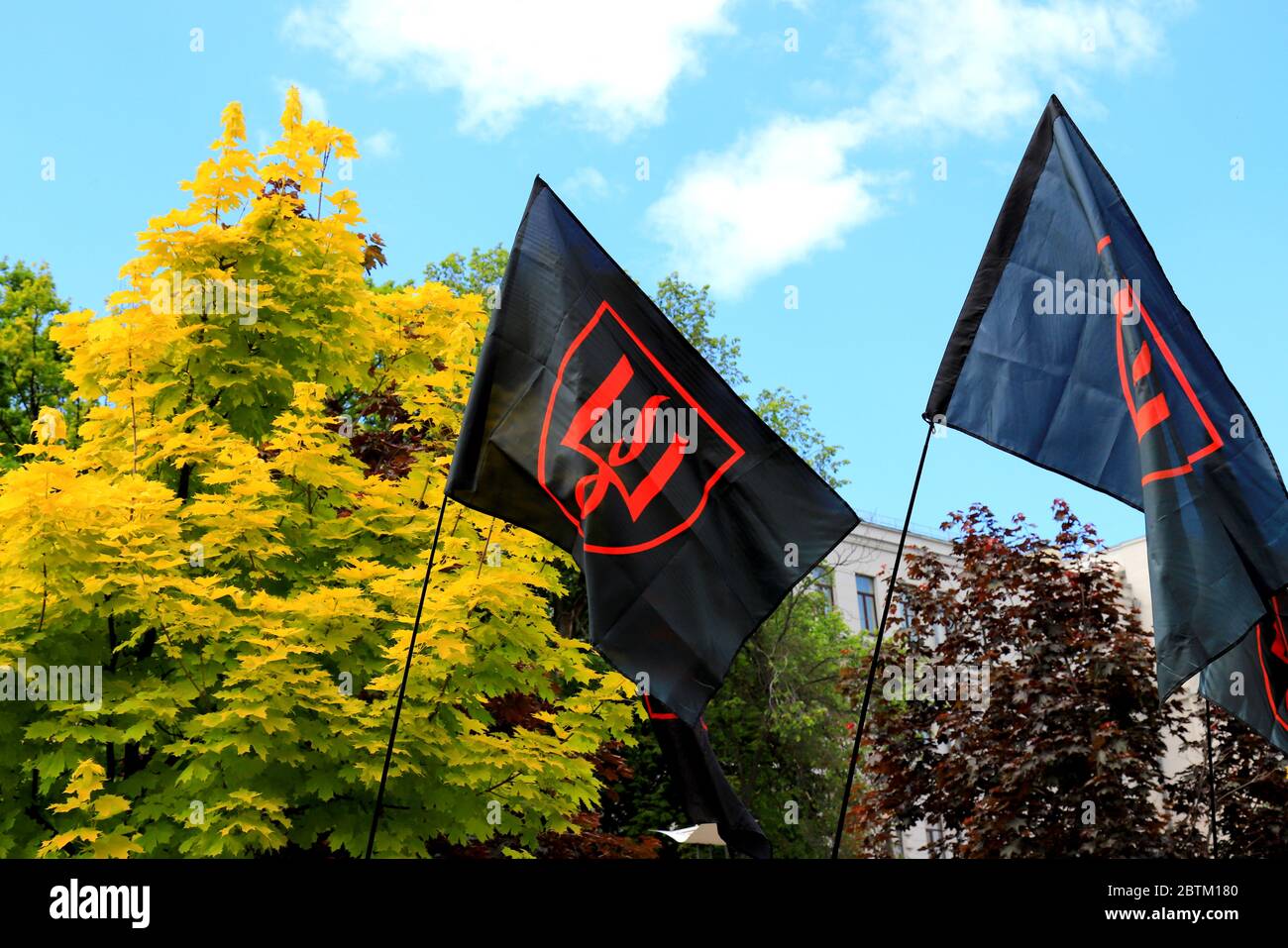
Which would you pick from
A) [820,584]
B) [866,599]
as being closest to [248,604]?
[820,584]

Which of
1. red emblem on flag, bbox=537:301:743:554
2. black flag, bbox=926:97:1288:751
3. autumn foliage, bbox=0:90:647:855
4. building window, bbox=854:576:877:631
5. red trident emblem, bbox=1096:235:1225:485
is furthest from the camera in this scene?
building window, bbox=854:576:877:631

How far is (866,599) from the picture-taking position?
5594 centimetres

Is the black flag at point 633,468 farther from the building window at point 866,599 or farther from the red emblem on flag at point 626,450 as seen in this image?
the building window at point 866,599

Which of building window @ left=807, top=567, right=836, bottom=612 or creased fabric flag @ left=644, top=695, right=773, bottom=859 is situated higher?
building window @ left=807, top=567, right=836, bottom=612

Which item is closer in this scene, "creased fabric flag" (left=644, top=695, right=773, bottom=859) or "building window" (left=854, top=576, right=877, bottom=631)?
"creased fabric flag" (left=644, top=695, right=773, bottom=859)

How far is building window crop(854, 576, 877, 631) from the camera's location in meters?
55.4

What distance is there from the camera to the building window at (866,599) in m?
55.4

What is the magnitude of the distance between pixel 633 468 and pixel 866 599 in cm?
5067

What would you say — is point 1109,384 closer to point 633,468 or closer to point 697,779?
point 633,468

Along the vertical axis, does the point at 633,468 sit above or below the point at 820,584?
below

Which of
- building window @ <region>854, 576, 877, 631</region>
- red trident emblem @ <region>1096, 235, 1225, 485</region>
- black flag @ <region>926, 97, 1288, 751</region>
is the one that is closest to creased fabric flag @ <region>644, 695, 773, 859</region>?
black flag @ <region>926, 97, 1288, 751</region>

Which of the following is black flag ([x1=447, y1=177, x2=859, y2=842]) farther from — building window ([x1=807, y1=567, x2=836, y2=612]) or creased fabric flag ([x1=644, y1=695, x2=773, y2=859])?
building window ([x1=807, y1=567, x2=836, y2=612])

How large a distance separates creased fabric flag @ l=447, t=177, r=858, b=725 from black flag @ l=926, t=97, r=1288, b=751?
177cm
